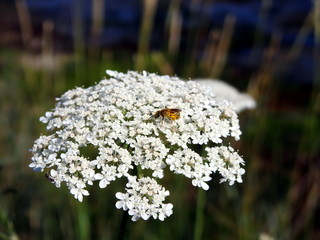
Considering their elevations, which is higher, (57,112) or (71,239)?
(57,112)

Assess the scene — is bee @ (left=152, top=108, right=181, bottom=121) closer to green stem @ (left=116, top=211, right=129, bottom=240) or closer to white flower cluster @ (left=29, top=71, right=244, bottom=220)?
white flower cluster @ (left=29, top=71, right=244, bottom=220)

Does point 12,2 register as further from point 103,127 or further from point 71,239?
point 103,127

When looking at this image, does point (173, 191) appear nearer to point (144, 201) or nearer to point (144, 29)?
point (144, 29)

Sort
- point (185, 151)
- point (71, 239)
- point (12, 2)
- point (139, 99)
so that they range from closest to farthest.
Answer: point (185, 151) < point (139, 99) < point (71, 239) < point (12, 2)

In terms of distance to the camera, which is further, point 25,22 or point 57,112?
point 25,22

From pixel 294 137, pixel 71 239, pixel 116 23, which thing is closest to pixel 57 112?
pixel 71 239

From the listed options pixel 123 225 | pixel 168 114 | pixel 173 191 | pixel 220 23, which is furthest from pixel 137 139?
pixel 220 23
